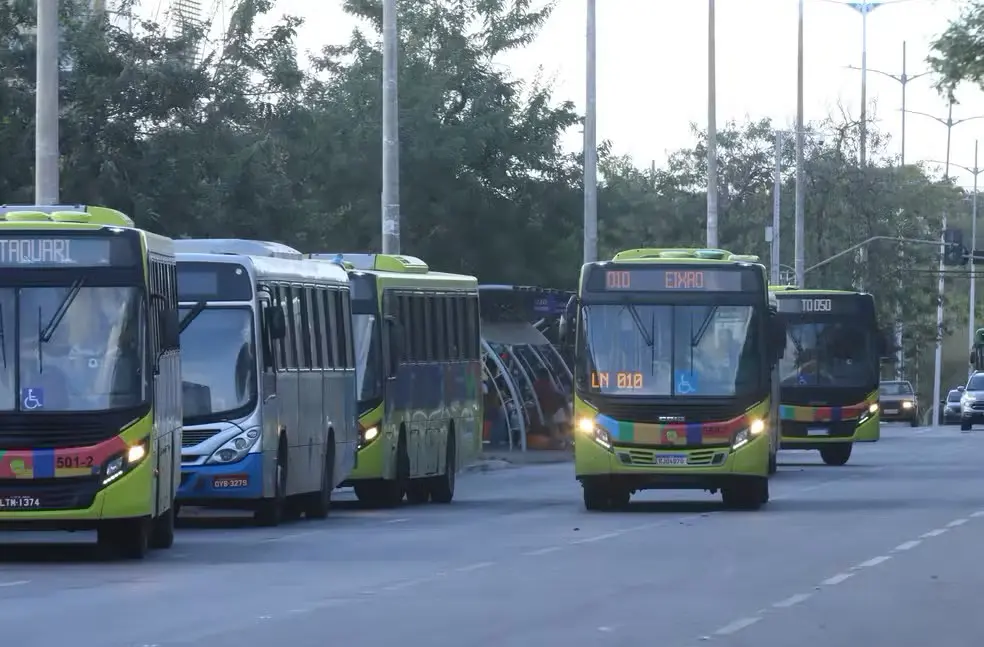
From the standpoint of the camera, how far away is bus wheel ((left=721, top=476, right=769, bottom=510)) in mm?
28062

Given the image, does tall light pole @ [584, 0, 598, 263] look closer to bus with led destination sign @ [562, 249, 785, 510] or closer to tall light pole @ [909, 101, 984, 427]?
bus with led destination sign @ [562, 249, 785, 510]

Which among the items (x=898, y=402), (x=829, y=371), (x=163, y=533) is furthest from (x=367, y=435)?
(x=898, y=402)

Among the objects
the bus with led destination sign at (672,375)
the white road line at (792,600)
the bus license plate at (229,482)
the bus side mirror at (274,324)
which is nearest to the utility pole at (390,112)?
the bus with led destination sign at (672,375)

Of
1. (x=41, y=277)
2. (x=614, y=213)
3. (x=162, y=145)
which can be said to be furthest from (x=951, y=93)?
(x=614, y=213)

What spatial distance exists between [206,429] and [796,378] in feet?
80.5

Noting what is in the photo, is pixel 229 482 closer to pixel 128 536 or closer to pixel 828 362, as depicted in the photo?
pixel 128 536

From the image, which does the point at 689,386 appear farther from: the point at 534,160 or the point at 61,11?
the point at 534,160

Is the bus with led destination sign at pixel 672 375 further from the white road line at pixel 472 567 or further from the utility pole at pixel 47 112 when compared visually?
the white road line at pixel 472 567

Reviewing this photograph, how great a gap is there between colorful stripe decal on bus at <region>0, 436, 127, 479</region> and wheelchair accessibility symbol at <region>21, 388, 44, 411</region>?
1.11ft

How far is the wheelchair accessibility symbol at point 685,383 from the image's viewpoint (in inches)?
1077

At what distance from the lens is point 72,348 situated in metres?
19.0

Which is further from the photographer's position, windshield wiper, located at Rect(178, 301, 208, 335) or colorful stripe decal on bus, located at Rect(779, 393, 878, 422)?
colorful stripe decal on bus, located at Rect(779, 393, 878, 422)

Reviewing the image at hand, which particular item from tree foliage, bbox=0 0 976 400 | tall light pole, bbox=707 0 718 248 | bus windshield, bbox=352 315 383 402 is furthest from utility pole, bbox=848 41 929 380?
bus windshield, bbox=352 315 383 402

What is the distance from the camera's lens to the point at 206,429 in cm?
2392
